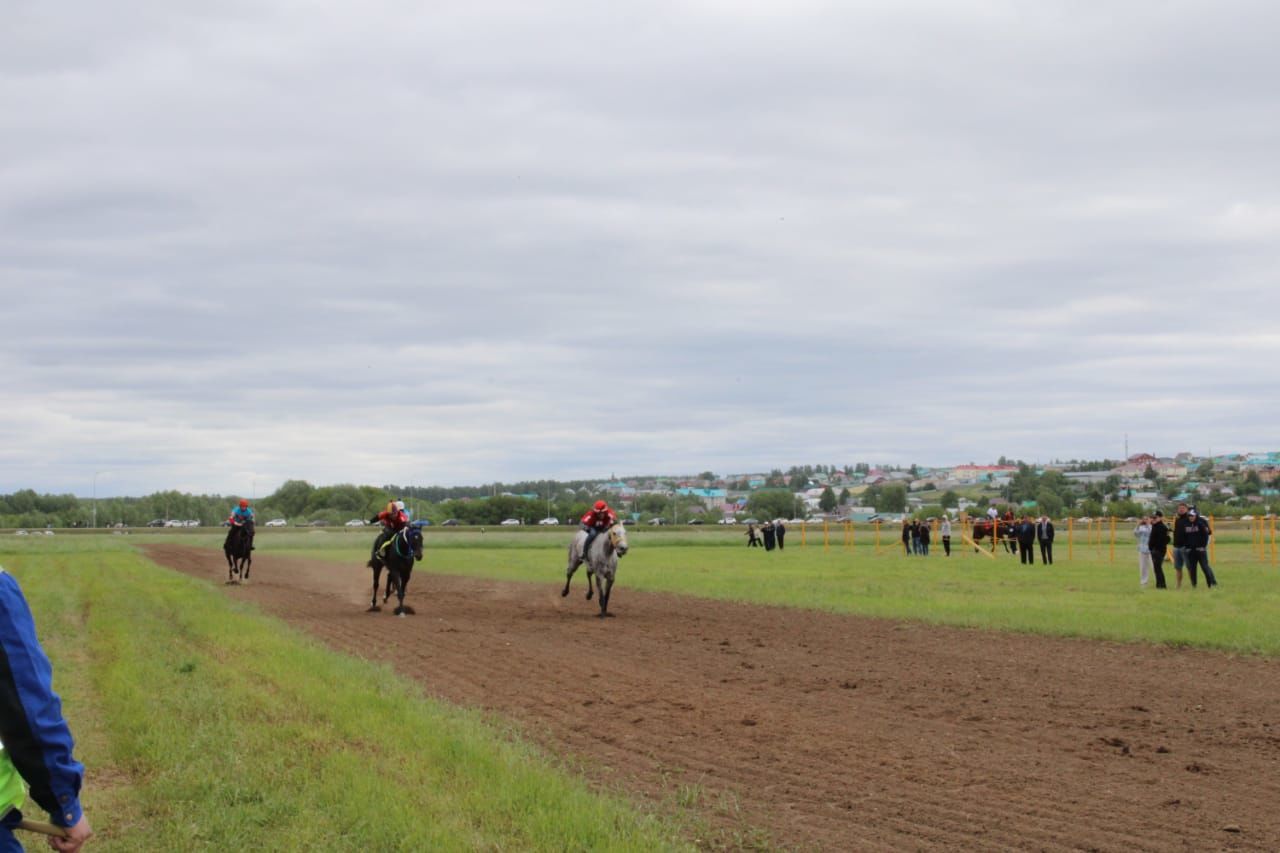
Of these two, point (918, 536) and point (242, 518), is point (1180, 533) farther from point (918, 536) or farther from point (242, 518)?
point (918, 536)

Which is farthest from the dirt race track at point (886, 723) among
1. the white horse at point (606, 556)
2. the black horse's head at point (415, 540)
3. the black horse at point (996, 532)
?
the black horse at point (996, 532)

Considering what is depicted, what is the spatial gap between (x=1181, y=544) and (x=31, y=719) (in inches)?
1057

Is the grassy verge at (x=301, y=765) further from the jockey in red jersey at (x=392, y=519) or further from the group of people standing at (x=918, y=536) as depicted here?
the group of people standing at (x=918, y=536)

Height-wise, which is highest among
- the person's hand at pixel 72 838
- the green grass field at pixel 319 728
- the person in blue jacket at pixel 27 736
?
the person in blue jacket at pixel 27 736

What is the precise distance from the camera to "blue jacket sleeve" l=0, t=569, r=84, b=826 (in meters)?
3.73

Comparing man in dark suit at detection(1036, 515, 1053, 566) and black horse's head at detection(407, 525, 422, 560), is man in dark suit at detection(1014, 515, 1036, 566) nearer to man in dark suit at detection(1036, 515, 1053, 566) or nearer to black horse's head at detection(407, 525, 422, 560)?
man in dark suit at detection(1036, 515, 1053, 566)

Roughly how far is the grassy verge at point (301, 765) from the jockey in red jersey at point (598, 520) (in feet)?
28.1

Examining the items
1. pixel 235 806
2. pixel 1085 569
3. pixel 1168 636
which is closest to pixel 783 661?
pixel 1168 636

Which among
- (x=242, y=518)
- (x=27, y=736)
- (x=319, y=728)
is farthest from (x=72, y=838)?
(x=242, y=518)

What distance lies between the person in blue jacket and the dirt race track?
4491 millimetres

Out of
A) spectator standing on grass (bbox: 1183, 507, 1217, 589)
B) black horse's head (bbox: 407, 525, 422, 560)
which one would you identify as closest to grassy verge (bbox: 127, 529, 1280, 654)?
spectator standing on grass (bbox: 1183, 507, 1217, 589)

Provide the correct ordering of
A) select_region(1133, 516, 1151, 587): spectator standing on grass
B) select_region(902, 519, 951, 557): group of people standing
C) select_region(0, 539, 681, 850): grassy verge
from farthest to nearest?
select_region(902, 519, 951, 557): group of people standing < select_region(1133, 516, 1151, 587): spectator standing on grass < select_region(0, 539, 681, 850): grassy verge

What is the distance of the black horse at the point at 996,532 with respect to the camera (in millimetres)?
47369

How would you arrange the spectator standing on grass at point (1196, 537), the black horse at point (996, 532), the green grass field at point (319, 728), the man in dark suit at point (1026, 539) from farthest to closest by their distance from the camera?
A: the black horse at point (996, 532) < the man in dark suit at point (1026, 539) < the spectator standing on grass at point (1196, 537) < the green grass field at point (319, 728)
